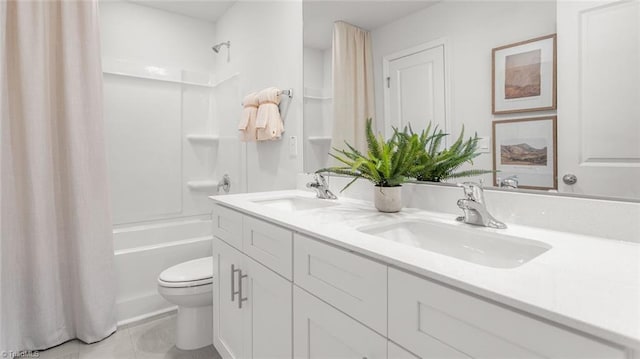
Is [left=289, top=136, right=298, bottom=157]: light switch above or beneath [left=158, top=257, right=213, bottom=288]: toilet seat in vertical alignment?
above

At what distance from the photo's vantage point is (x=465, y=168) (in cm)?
116

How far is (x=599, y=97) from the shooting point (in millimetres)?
859

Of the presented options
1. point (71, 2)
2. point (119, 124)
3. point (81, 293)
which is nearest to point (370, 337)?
point (81, 293)

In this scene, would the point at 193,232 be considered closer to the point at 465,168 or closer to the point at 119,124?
the point at 119,124

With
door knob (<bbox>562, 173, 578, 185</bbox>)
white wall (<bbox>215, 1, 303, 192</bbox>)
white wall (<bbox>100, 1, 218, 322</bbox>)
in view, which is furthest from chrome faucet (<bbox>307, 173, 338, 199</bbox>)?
white wall (<bbox>100, 1, 218, 322</bbox>)

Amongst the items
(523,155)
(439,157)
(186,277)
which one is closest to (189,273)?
(186,277)

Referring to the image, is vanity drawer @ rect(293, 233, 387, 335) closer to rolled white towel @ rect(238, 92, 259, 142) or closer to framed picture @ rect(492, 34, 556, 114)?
framed picture @ rect(492, 34, 556, 114)

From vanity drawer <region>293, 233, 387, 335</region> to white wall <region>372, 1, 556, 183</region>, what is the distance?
622 mm

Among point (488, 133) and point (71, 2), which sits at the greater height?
point (71, 2)

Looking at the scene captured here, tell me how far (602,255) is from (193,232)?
2.74m

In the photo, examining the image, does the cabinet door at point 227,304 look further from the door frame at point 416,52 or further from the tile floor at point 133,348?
the door frame at point 416,52

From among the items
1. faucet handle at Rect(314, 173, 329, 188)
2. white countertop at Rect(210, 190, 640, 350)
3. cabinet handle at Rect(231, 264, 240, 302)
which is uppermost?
faucet handle at Rect(314, 173, 329, 188)

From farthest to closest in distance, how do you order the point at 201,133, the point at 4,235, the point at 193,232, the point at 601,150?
the point at 201,133 → the point at 193,232 → the point at 4,235 → the point at 601,150

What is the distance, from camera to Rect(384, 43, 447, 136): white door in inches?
48.0
